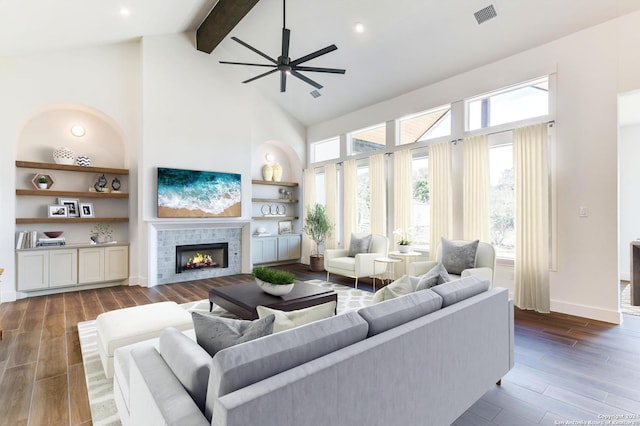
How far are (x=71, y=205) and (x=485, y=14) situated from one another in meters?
6.86

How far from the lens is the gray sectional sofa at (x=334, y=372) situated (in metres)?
1.07

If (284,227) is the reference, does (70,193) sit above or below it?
above

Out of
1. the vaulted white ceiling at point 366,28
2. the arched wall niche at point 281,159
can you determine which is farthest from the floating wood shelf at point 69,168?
the arched wall niche at point 281,159

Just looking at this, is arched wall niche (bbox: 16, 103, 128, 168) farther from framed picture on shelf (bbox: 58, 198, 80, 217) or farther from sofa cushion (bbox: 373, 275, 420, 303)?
sofa cushion (bbox: 373, 275, 420, 303)

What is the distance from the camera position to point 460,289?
2148 millimetres

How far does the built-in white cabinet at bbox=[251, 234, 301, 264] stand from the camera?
290 inches

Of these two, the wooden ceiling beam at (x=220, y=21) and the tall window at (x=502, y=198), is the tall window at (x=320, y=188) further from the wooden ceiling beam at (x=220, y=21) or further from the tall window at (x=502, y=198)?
the tall window at (x=502, y=198)

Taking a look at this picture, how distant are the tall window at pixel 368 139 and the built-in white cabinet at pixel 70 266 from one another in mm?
4897

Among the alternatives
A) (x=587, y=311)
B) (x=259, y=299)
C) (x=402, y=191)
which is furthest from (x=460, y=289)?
(x=402, y=191)

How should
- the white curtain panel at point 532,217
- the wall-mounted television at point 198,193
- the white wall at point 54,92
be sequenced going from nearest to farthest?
the white curtain panel at point 532,217
the white wall at point 54,92
the wall-mounted television at point 198,193

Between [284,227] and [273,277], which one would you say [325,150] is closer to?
[284,227]

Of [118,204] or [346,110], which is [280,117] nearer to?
[346,110]

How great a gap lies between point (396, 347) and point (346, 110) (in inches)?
243

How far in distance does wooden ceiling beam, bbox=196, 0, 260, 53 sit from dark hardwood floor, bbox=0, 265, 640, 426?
186 inches
